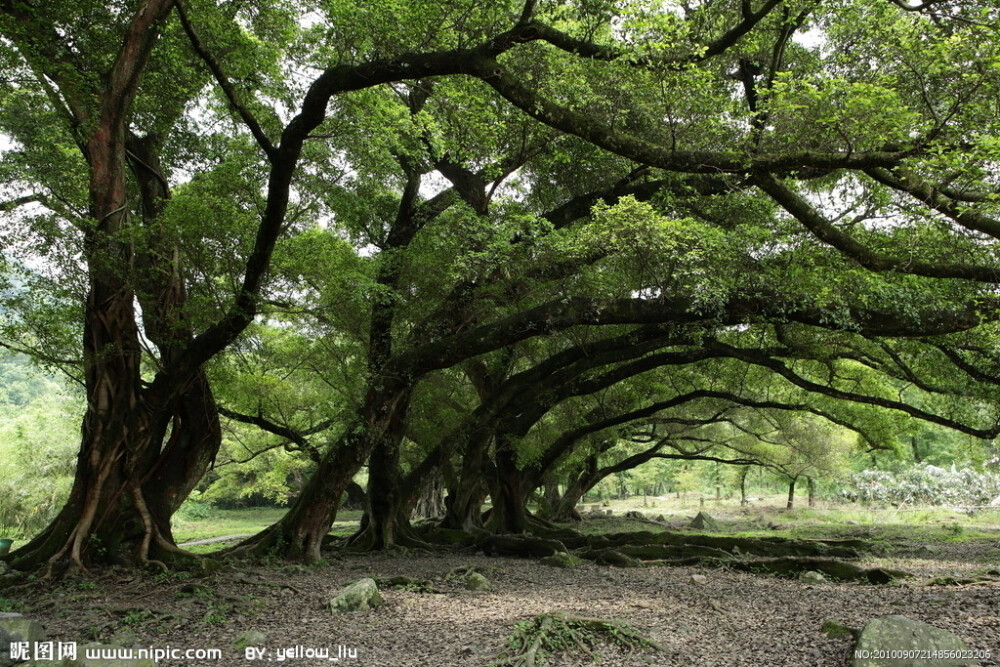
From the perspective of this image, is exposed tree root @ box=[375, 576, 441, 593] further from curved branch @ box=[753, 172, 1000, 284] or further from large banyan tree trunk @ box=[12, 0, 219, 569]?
curved branch @ box=[753, 172, 1000, 284]

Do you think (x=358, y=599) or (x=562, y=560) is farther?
(x=562, y=560)

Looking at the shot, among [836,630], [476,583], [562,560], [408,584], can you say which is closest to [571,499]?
[562,560]

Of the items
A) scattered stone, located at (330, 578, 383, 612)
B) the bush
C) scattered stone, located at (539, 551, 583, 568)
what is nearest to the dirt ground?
scattered stone, located at (330, 578, 383, 612)

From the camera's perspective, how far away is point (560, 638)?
509cm

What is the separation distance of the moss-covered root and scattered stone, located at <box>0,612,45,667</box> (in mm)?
3436

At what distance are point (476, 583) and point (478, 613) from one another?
65.8 inches

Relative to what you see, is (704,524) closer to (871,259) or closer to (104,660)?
(871,259)

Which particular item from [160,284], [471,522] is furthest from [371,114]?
[471,522]

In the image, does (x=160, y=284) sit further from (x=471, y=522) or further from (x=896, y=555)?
(x=896, y=555)

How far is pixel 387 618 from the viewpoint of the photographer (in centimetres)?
612

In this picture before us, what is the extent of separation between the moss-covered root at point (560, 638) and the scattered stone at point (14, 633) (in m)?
3.44

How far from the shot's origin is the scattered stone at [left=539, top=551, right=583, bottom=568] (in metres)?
10.2

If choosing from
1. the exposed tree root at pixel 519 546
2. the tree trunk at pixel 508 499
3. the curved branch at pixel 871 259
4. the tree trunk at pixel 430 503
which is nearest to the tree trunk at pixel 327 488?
the exposed tree root at pixel 519 546

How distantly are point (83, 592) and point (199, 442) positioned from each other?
10.5 ft
